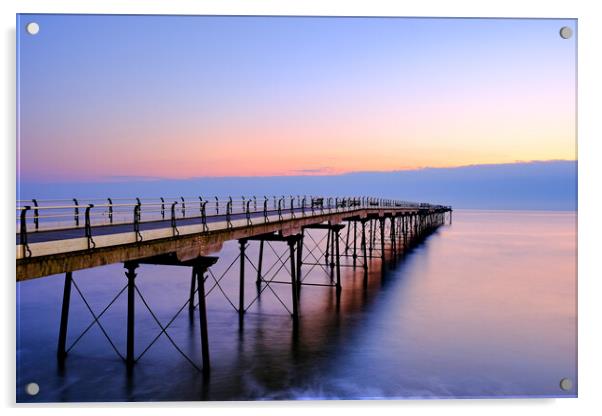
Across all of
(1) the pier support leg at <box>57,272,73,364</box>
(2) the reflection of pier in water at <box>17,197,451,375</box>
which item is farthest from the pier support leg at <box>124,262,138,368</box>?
(1) the pier support leg at <box>57,272,73,364</box>

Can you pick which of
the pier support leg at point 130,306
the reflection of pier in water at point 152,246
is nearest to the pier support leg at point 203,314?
the reflection of pier in water at point 152,246

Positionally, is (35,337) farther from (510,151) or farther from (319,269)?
(319,269)

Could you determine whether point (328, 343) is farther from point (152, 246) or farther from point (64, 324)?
point (152, 246)

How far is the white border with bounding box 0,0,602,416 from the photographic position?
1026 centimetres

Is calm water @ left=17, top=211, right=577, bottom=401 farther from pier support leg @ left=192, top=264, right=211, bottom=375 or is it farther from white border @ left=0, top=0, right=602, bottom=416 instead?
white border @ left=0, top=0, right=602, bottom=416

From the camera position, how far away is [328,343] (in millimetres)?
17984

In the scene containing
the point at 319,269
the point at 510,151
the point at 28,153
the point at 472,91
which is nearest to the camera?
the point at 28,153
